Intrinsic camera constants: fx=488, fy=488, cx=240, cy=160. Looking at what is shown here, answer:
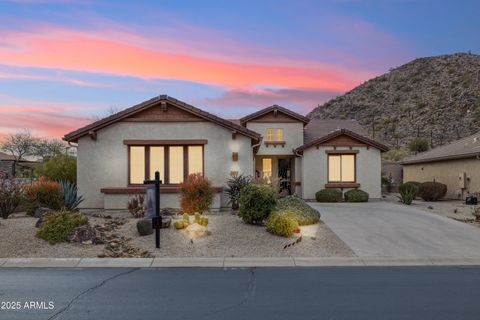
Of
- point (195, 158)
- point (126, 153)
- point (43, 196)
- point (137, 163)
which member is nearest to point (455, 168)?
point (195, 158)

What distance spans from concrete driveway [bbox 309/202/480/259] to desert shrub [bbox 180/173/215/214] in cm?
420

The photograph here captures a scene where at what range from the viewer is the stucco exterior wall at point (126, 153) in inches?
776

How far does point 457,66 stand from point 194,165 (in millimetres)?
78437

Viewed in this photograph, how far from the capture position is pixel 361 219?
1742cm

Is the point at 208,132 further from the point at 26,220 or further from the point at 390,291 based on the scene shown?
the point at 390,291

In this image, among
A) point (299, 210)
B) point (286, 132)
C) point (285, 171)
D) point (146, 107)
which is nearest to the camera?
point (299, 210)

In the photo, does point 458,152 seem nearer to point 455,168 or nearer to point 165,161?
point 455,168

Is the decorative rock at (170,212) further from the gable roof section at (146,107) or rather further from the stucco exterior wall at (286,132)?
the stucco exterior wall at (286,132)

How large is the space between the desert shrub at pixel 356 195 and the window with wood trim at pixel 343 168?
125 cm

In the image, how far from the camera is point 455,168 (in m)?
28.9

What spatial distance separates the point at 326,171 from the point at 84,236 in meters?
17.3

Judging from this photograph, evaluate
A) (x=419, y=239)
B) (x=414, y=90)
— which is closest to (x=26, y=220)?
(x=419, y=239)

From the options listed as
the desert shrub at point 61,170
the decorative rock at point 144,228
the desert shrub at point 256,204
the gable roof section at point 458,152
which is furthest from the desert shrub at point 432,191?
the decorative rock at point 144,228

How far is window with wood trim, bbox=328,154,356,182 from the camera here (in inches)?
1073
